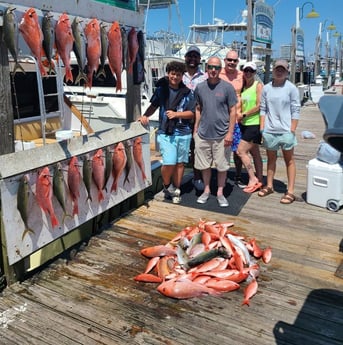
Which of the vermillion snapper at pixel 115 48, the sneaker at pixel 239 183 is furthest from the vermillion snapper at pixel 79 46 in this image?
the sneaker at pixel 239 183

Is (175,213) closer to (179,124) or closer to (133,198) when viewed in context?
(133,198)

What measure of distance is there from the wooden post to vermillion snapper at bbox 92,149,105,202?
84 cm

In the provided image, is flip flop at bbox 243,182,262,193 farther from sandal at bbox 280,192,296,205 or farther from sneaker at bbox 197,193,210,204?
sneaker at bbox 197,193,210,204

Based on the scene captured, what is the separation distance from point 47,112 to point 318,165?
568cm

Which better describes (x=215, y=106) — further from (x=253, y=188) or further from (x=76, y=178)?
(x=76, y=178)

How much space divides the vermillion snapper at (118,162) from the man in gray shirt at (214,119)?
1006mm

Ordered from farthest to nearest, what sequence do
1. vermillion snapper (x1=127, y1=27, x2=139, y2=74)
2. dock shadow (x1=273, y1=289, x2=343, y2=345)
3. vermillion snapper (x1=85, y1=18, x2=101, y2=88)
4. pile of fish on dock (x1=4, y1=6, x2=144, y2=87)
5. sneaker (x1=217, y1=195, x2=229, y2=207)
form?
1. sneaker (x1=217, y1=195, x2=229, y2=207)
2. vermillion snapper (x1=127, y1=27, x2=139, y2=74)
3. vermillion snapper (x1=85, y1=18, x2=101, y2=88)
4. pile of fish on dock (x1=4, y1=6, x2=144, y2=87)
5. dock shadow (x1=273, y1=289, x2=343, y2=345)

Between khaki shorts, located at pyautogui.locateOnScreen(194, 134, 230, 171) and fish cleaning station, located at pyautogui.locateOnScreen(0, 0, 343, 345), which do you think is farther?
khaki shorts, located at pyautogui.locateOnScreen(194, 134, 230, 171)

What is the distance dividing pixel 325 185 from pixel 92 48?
3.12 meters

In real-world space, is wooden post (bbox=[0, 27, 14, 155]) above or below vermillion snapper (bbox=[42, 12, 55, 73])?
below

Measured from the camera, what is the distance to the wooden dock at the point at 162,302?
8.28ft

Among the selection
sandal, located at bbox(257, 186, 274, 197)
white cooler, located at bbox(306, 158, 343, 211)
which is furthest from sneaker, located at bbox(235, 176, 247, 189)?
white cooler, located at bbox(306, 158, 343, 211)

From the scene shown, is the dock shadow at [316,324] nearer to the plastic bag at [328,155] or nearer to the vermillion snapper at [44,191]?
the vermillion snapper at [44,191]

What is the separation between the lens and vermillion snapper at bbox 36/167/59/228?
3.05 m
